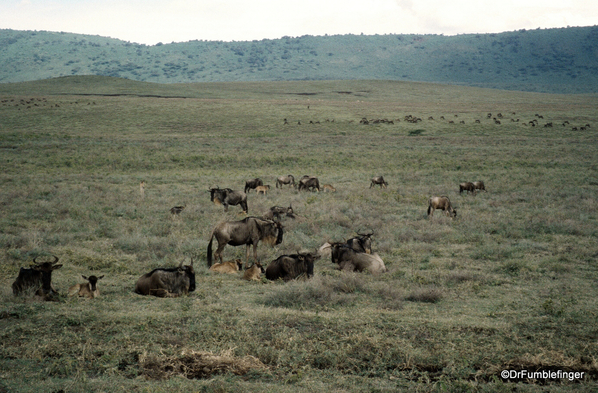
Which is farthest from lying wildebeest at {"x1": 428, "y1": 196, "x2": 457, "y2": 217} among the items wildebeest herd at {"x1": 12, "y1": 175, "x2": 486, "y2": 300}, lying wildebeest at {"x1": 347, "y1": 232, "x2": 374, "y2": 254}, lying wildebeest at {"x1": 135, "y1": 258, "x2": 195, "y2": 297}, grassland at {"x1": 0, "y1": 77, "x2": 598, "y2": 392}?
lying wildebeest at {"x1": 135, "y1": 258, "x2": 195, "y2": 297}

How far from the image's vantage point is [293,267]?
11.5m

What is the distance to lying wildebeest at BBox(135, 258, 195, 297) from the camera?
33.2 feet

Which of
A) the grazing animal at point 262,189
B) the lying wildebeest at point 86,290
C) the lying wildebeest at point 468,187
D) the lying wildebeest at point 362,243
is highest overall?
the lying wildebeest at point 468,187

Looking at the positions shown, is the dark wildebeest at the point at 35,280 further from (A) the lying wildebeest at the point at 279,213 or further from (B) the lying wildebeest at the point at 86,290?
(A) the lying wildebeest at the point at 279,213

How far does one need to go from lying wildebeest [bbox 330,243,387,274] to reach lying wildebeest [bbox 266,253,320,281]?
1243 mm

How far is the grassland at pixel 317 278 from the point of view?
6.71m

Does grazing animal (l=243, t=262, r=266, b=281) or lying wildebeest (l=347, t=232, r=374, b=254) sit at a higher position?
lying wildebeest (l=347, t=232, r=374, b=254)

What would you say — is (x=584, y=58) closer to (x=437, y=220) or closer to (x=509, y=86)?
(x=509, y=86)

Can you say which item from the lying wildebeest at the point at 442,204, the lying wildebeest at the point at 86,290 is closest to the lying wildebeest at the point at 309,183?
the lying wildebeest at the point at 442,204

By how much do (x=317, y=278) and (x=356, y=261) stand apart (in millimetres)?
1750

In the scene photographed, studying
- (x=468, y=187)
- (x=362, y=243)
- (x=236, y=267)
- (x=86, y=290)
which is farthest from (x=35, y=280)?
(x=468, y=187)

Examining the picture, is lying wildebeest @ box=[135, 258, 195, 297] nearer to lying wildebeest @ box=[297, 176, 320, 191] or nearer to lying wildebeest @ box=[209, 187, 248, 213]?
lying wildebeest @ box=[209, 187, 248, 213]

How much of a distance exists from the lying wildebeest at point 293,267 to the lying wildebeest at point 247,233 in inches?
63.5

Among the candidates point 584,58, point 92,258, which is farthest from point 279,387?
point 584,58
